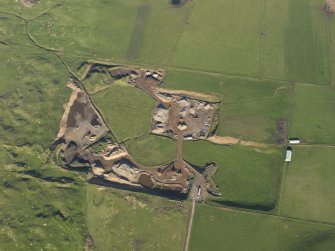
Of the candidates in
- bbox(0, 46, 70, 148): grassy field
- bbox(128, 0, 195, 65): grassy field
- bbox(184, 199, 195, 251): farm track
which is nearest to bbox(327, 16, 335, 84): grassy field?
bbox(128, 0, 195, 65): grassy field

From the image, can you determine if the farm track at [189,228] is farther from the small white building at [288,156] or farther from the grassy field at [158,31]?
the grassy field at [158,31]

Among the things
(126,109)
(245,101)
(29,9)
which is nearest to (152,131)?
(126,109)

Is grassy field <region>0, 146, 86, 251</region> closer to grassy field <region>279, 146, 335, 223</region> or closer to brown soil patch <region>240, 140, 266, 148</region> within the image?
brown soil patch <region>240, 140, 266, 148</region>

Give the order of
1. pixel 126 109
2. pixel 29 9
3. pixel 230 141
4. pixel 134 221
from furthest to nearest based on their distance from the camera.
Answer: pixel 29 9, pixel 126 109, pixel 230 141, pixel 134 221

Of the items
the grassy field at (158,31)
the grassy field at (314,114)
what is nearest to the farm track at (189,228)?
the grassy field at (314,114)

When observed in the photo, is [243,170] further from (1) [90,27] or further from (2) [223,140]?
(1) [90,27]

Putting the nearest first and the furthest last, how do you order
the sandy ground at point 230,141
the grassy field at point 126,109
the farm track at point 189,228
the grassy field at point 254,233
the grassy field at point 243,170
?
the grassy field at point 254,233
the farm track at point 189,228
the grassy field at point 243,170
the sandy ground at point 230,141
the grassy field at point 126,109
